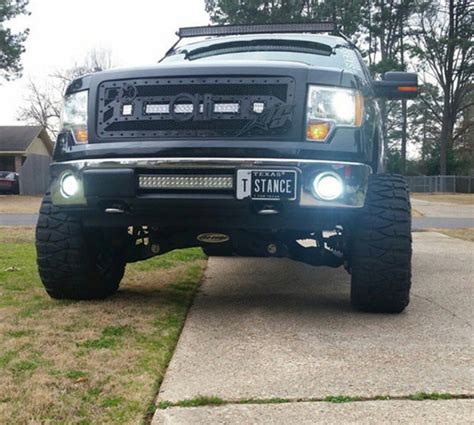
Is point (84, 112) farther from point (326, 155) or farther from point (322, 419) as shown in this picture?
point (322, 419)

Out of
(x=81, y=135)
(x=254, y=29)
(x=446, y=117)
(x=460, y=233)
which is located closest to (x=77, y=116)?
(x=81, y=135)

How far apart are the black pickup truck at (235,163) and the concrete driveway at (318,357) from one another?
1.24 ft

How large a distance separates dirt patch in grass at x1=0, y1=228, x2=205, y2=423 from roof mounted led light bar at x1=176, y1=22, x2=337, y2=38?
2.14 metres

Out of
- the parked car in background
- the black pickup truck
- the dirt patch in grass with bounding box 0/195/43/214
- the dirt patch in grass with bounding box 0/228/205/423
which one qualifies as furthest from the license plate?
the parked car in background

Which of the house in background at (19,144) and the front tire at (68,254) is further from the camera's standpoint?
the house in background at (19,144)

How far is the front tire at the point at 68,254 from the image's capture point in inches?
147

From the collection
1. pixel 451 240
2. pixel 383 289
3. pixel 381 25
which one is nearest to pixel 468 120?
pixel 381 25

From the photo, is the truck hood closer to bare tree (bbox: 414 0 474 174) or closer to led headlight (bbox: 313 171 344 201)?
led headlight (bbox: 313 171 344 201)

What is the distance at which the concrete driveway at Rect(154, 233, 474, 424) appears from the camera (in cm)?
210

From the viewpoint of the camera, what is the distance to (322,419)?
6.63 feet

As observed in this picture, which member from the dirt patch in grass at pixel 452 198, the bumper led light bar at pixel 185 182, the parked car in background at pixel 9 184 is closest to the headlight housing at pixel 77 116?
the bumper led light bar at pixel 185 182

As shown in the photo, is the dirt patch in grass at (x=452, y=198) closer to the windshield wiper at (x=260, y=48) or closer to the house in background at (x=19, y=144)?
the windshield wiper at (x=260, y=48)

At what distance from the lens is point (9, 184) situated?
96.5ft

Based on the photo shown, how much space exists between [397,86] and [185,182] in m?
1.98
